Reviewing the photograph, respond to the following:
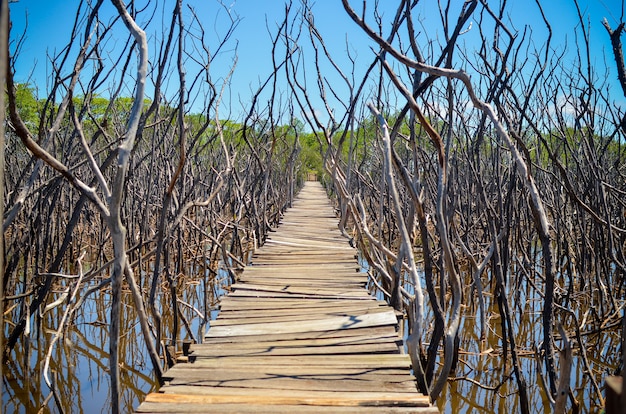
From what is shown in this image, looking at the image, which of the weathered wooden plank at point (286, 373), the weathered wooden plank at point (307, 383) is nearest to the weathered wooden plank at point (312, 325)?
the weathered wooden plank at point (286, 373)

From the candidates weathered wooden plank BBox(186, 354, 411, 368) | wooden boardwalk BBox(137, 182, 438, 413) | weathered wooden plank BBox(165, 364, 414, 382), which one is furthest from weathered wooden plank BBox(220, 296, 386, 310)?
weathered wooden plank BBox(165, 364, 414, 382)

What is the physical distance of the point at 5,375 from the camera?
131 inches

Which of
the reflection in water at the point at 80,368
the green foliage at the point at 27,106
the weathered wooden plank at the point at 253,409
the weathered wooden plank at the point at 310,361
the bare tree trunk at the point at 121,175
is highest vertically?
the green foliage at the point at 27,106

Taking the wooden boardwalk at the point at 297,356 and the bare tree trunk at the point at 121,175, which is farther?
the wooden boardwalk at the point at 297,356

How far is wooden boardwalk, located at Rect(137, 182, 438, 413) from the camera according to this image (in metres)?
1.68

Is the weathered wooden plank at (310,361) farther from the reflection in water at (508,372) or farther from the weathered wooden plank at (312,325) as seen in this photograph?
the reflection in water at (508,372)

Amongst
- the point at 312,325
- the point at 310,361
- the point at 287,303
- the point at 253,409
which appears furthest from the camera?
the point at 287,303

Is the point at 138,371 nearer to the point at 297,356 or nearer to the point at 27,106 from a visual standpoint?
the point at 297,356

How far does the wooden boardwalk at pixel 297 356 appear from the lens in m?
1.68

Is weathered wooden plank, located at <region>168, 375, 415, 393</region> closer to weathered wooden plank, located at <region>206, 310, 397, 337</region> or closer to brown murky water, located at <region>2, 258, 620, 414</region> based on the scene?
weathered wooden plank, located at <region>206, 310, 397, 337</region>

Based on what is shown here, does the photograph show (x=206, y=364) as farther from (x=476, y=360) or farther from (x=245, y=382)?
(x=476, y=360)

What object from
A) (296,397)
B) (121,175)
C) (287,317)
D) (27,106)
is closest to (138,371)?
(287,317)

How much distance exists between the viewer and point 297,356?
2.18 m

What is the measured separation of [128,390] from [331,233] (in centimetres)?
273
